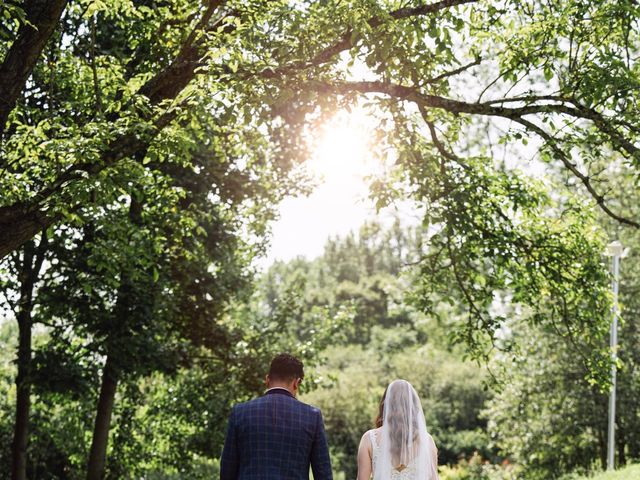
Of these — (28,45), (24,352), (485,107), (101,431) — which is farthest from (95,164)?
(101,431)

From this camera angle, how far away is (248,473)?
15.7ft

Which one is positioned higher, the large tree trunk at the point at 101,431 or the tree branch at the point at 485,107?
the tree branch at the point at 485,107

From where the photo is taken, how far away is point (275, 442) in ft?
15.7

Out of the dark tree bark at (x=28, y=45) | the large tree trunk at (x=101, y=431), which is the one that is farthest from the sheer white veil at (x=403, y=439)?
the large tree trunk at (x=101, y=431)

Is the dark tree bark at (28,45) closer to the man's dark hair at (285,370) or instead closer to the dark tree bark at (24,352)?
the man's dark hair at (285,370)

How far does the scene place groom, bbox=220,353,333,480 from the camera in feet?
15.6

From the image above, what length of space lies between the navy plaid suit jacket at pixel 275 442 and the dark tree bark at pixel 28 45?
3766 mm

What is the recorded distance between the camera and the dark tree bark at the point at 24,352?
1328 centimetres

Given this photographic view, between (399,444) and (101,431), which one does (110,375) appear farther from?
(399,444)

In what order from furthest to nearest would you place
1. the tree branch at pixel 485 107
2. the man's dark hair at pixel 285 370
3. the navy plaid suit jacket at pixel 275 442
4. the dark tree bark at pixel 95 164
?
the tree branch at pixel 485 107 → the dark tree bark at pixel 95 164 → the man's dark hair at pixel 285 370 → the navy plaid suit jacket at pixel 275 442

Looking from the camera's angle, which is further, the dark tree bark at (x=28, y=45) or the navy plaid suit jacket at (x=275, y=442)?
the dark tree bark at (x=28, y=45)

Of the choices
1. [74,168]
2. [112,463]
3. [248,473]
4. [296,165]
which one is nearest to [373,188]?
[74,168]

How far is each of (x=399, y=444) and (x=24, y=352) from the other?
10.4 metres

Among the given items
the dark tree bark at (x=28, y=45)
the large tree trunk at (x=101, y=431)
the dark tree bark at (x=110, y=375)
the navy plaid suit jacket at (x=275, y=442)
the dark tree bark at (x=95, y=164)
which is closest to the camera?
the navy plaid suit jacket at (x=275, y=442)
